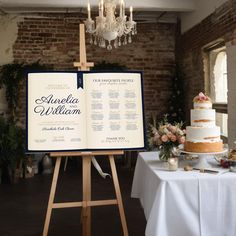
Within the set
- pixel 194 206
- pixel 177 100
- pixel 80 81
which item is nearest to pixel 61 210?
pixel 80 81

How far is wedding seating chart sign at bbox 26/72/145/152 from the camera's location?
263 centimetres

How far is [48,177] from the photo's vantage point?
18.0ft

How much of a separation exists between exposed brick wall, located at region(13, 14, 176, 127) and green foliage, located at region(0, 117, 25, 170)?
1.51 meters

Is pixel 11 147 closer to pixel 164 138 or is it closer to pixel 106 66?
pixel 106 66

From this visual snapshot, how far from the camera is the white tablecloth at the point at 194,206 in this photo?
2.12 m

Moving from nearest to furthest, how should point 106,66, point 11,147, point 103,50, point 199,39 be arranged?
point 11,147 → point 199,39 → point 106,66 → point 103,50

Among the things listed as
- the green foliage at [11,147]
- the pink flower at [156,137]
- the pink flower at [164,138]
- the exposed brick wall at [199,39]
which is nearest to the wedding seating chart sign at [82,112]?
the pink flower at [156,137]

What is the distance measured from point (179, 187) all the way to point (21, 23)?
5.50m

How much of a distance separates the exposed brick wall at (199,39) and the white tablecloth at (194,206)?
114 inches

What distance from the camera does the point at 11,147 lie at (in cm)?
508

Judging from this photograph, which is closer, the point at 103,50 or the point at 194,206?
the point at 194,206

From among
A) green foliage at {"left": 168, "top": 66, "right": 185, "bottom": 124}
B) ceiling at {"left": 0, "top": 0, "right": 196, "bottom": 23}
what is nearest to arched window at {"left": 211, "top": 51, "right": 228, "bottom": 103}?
ceiling at {"left": 0, "top": 0, "right": 196, "bottom": 23}

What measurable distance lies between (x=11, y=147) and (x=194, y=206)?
11.7 ft

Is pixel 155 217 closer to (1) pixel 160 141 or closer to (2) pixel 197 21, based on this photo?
(1) pixel 160 141
